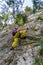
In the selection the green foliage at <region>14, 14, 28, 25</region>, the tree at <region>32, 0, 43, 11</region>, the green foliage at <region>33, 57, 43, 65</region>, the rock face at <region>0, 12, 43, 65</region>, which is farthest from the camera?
the tree at <region>32, 0, 43, 11</region>

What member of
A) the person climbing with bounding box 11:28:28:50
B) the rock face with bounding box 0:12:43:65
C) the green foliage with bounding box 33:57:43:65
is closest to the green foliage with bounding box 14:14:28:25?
the rock face with bounding box 0:12:43:65

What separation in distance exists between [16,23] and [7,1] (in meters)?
2.39

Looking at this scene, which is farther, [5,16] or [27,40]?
[5,16]

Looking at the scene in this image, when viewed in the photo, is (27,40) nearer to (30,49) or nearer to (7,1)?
(30,49)

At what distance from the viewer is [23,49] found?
20.5 feet

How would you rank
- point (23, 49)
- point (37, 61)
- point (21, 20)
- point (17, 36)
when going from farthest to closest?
point (21, 20) → point (17, 36) → point (23, 49) → point (37, 61)

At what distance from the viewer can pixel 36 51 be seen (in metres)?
5.88

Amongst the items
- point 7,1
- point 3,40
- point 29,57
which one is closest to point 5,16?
point 7,1

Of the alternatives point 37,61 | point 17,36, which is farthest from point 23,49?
point 37,61

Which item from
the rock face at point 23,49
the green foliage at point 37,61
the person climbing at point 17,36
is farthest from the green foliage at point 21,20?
the green foliage at point 37,61

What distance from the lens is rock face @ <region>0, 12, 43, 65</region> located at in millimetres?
5722

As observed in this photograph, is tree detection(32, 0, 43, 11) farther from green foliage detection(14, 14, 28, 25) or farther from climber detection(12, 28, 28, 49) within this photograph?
climber detection(12, 28, 28, 49)

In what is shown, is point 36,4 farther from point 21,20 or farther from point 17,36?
point 17,36

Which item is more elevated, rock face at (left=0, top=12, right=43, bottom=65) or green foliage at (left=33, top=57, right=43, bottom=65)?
green foliage at (left=33, top=57, right=43, bottom=65)
